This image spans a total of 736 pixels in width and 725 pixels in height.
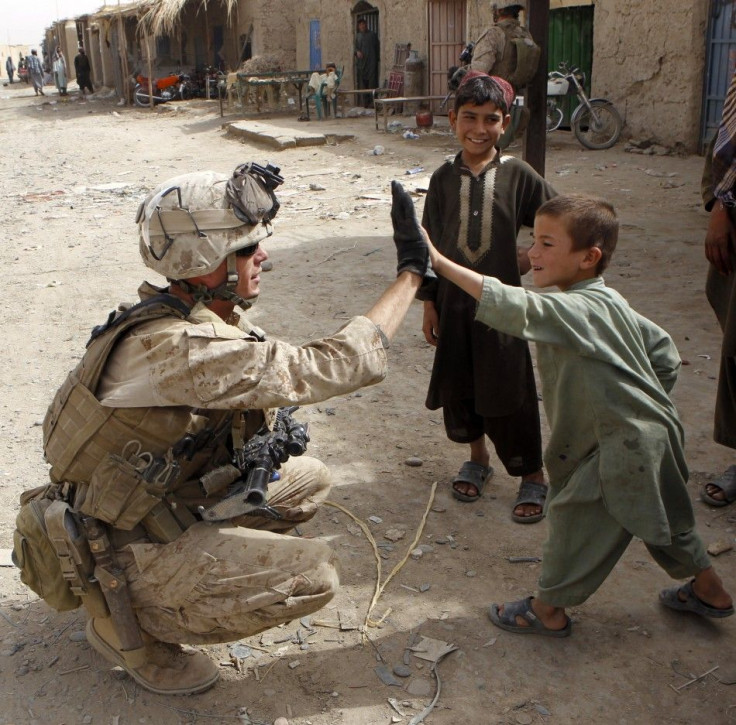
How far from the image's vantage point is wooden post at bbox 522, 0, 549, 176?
691 cm

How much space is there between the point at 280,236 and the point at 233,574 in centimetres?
636

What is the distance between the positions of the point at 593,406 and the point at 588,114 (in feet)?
38.2

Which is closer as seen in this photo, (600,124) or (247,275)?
(247,275)

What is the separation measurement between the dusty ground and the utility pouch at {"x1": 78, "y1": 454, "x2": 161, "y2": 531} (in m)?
0.62

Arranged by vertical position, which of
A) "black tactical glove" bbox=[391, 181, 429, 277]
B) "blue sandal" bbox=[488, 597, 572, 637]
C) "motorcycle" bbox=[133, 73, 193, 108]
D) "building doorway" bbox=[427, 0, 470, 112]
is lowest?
"blue sandal" bbox=[488, 597, 572, 637]

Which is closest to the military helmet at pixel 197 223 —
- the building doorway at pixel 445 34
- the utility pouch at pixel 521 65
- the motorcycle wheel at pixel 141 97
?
the utility pouch at pixel 521 65

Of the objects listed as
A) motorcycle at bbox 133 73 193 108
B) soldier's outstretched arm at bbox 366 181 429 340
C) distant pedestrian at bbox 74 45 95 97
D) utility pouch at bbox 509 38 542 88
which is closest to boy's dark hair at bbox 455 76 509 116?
soldier's outstretched arm at bbox 366 181 429 340

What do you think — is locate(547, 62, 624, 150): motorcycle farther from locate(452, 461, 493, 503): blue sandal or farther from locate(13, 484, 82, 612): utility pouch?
locate(13, 484, 82, 612): utility pouch

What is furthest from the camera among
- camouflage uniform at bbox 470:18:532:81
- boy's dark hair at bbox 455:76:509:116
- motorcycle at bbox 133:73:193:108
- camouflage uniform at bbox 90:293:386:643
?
motorcycle at bbox 133:73:193:108

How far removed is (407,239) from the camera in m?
2.32

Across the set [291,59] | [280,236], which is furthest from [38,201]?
[291,59]

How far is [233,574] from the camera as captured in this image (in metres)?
2.34

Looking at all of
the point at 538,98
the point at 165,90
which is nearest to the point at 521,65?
the point at 538,98

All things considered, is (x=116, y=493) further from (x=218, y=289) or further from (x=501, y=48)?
(x=501, y=48)
